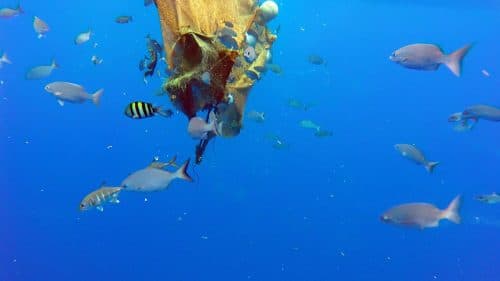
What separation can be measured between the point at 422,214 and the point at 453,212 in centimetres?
41

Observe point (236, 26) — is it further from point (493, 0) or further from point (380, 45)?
point (380, 45)

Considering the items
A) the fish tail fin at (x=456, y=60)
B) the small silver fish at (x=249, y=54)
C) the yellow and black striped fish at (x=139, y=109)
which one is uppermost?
the small silver fish at (x=249, y=54)

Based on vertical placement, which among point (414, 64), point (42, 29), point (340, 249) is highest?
point (42, 29)

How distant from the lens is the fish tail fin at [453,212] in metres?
5.86

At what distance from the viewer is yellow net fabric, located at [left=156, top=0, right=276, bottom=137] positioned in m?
4.29

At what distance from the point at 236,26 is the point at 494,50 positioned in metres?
53.3

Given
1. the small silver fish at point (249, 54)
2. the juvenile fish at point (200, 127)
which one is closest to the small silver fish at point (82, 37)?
the small silver fish at point (249, 54)

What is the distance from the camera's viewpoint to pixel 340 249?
17.8 meters

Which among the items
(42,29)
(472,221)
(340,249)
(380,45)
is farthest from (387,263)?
(380,45)

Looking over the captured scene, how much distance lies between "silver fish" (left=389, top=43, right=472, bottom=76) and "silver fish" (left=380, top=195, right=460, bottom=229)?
6.12 feet

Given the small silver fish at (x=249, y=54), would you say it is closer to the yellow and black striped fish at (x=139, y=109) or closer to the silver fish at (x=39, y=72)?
the yellow and black striped fish at (x=139, y=109)

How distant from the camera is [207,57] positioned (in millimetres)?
4234

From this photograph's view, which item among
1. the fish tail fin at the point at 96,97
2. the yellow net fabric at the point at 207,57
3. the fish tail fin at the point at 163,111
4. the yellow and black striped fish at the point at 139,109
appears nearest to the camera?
→ the yellow net fabric at the point at 207,57

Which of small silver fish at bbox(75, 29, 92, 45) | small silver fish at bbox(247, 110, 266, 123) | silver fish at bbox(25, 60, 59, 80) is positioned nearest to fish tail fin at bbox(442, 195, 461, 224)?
small silver fish at bbox(247, 110, 266, 123)
